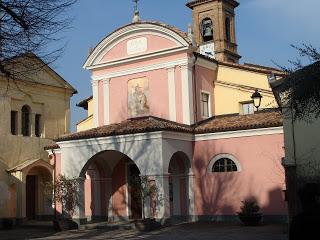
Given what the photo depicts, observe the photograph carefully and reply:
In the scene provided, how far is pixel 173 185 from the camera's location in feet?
75.8

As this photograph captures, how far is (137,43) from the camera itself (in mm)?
24812

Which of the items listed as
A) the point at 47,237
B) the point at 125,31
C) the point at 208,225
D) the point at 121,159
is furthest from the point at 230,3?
the point at 47,237

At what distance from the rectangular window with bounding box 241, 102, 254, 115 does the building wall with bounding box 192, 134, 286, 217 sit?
3.19 metres

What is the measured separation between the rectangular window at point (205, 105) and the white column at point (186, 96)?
4.28 feet

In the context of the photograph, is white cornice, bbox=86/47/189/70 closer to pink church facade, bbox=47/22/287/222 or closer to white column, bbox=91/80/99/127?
pink church facade, bbox=47/22/287/222

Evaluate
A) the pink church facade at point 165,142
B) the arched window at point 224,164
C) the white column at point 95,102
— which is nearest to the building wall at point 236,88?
the pink church facade at point 165,142

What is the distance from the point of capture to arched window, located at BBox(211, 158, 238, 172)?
22.1m

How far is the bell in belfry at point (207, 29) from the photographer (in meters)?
41.3

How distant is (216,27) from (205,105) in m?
17.7

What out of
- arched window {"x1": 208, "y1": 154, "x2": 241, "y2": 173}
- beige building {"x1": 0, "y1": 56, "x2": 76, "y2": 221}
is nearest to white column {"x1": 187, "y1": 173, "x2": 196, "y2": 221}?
arched window {"x1": 208, "y1": 154, "x2": 241, "y2": 173}

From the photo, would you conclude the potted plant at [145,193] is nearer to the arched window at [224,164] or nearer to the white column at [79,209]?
the white column at [79,209]

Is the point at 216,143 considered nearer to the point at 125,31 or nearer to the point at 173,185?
the point at 173,185

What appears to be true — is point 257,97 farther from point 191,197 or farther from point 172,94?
point 191,197

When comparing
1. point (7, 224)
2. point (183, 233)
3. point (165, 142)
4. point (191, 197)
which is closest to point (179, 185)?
point (191, 197)
